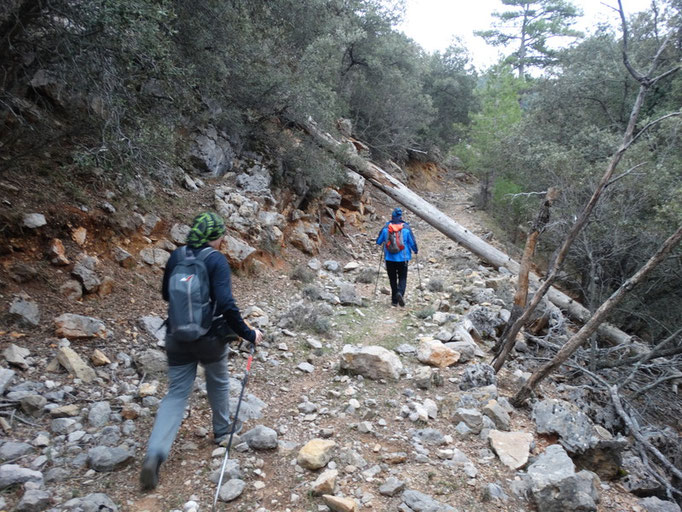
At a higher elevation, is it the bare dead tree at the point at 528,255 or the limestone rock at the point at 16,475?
the bare dead tree at the point at 528,255

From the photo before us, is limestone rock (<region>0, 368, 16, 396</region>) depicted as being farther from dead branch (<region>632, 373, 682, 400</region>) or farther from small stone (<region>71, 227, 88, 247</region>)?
dead branch (<region>632, 373, 682, 400</region>)

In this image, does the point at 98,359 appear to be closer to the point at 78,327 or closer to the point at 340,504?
the point at 78,327

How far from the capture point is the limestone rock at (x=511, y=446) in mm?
3561

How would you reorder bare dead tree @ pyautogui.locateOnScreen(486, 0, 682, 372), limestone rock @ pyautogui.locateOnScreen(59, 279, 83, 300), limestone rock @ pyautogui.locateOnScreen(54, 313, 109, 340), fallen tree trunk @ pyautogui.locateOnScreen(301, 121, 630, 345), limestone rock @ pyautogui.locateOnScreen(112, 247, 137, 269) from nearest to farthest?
limestone rock @ pyautogui.locateOnScreen(54, 313, 109, 340)
bare dead tree @ pyautogui.locateOnScreen(486, 0, 682, 372)
limestone rock @ pyautogui.locateOnScreen(59, 279, 83, 300)
limestone rock @ pyautogui.locateOnScreen(112, 247, 137, 269)
fallen tree trunk @ pyautogui.locateOnScreen(301, 121, 630, 345)

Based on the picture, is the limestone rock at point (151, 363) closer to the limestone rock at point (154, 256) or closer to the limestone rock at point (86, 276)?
the limestone rock at point (86, 276)

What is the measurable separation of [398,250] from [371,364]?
11.4ft

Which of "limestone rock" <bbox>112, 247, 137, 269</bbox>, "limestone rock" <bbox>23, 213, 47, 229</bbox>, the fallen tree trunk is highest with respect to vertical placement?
the fallen tree trunk

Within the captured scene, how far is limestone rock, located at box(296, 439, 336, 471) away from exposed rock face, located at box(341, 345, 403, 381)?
1.50 meters

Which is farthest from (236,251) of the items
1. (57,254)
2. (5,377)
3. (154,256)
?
(5,377)

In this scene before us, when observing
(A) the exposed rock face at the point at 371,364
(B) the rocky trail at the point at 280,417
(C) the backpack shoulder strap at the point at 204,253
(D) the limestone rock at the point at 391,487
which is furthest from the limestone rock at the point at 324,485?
(A) the exposed rock face at the point at 371,364

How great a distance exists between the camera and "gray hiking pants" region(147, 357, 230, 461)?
2.87 meters

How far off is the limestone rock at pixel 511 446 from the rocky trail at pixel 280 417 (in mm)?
18

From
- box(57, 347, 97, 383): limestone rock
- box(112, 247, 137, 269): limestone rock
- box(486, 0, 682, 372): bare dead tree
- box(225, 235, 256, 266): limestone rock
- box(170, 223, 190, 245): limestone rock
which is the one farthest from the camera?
box(225, 235, 256, 266): limestone rock

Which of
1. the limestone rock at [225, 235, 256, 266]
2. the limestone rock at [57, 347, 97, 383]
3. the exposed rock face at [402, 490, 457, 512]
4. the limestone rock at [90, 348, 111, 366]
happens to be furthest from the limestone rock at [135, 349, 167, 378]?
the limestone rock at [225, 235, 256, 266]
